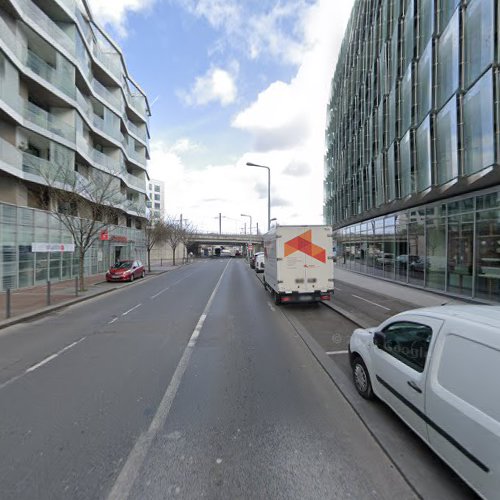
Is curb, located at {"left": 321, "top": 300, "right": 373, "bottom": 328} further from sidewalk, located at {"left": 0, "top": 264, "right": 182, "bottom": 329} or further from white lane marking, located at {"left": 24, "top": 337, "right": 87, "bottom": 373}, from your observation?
sidewalk, located at {"left": 0, "top": 264, "right": 182, "bottom": 329}

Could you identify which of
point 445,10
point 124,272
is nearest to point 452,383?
point 445,10

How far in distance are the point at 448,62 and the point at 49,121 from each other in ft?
74.6

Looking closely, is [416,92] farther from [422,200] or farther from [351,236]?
[351,236]

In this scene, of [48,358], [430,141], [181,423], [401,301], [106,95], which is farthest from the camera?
[106,95]

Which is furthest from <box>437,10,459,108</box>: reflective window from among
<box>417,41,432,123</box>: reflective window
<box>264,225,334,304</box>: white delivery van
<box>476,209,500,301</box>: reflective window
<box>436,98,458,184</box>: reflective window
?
<box>264,225,334,304</box>: white delivery van

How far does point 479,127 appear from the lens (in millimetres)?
9719

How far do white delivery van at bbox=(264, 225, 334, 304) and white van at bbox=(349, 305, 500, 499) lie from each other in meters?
6.93

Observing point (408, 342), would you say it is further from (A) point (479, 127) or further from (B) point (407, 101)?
(B) point (407, 101)

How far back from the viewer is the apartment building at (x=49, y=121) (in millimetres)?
15898

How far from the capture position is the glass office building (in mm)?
9836

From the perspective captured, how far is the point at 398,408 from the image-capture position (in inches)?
124

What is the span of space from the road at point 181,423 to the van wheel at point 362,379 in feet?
1.03

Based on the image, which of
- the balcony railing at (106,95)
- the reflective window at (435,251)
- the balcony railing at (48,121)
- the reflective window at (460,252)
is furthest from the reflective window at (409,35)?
the balcony railing at (106,95)

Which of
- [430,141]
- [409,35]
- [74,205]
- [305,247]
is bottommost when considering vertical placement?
[305,247]
